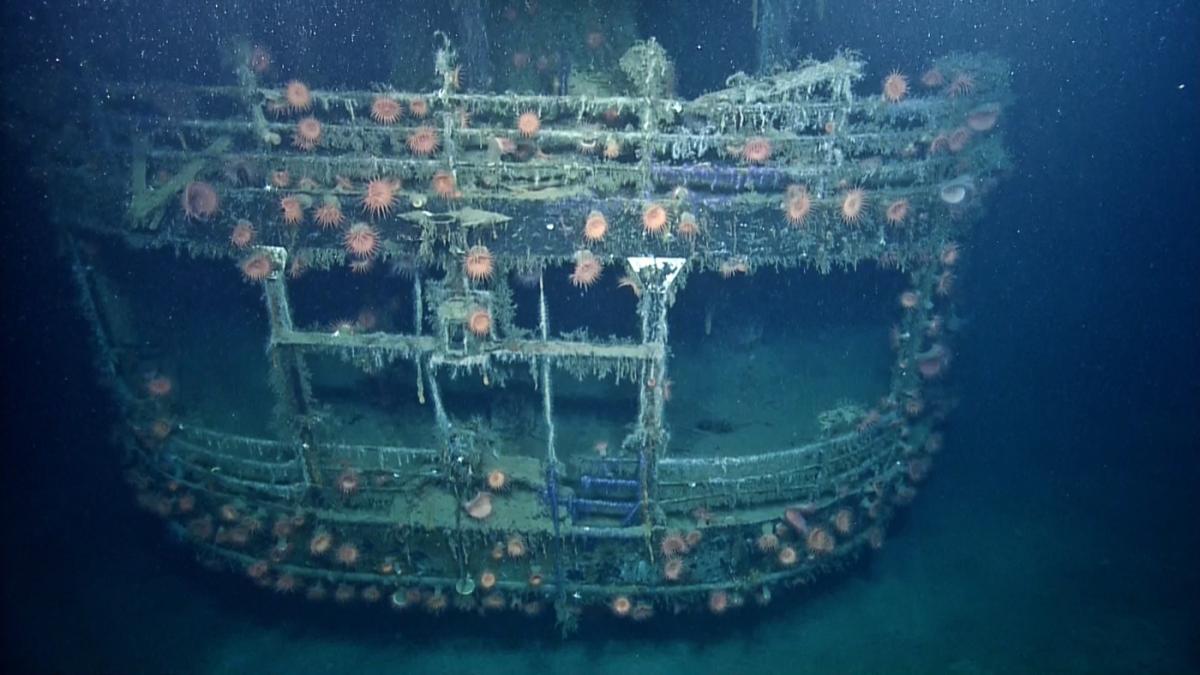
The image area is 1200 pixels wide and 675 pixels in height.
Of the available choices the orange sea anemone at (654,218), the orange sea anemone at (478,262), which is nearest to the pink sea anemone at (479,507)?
the orange sea anemone at (478,262)

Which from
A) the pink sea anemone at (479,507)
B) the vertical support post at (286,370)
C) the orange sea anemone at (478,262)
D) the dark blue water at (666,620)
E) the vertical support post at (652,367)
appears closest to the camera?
the orange sea anemone at (478,262)

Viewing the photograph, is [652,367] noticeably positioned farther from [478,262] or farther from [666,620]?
[666,620]

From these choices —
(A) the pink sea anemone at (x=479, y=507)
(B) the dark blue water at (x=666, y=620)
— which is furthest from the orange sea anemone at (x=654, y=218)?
(B) the dark blue water at (x=666, y=620)

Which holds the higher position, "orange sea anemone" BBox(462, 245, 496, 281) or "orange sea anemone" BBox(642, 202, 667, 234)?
"orange sea anemone" BBox(642, 202, 667, 234)

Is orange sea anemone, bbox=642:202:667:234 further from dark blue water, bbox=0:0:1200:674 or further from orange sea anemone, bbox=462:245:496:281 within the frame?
dark blue water, bbox=0:0:1200:674

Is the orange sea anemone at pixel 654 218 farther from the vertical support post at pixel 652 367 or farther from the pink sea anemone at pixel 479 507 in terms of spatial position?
the pink sea anemone at pixel 479 507

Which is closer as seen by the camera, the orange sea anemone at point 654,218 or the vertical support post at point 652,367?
the orange sea anemone at point 654,218

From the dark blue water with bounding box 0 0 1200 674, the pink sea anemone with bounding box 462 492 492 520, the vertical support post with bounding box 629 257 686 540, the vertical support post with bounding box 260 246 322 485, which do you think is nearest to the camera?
the vertical support post with bounding box 629 257 686 540

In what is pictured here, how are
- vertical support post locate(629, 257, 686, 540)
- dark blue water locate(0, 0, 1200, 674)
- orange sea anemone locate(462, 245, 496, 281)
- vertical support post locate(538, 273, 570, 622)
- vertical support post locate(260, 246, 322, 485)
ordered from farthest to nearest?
dark blue water locate(0, 0, 1200, 674)
vertical support post locate(538, 273, 570, 622)
vertical support post locate(260, 246, 322, 485)
vertical support post locate(629, 257, 686, 540)
orange sea anemone locate(462, 245, 496, 281)

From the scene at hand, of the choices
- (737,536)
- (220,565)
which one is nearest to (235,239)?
(220,565)

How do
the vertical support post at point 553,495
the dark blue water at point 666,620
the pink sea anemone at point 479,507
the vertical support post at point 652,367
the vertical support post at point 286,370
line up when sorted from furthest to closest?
the dark blue water at point 666,620 → the pink sea anemone at point 479,507 → the vertical support post at point 553,495 → the vertical support post at point 286,370 → the vertical support post at point 652,367

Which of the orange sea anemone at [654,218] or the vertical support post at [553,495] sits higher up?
the orange sea anemone at [654,218]

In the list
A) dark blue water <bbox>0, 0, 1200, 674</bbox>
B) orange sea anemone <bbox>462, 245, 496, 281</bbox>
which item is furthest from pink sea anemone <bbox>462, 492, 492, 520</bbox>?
orange sea anemone <bbox>462, 245, 496, 281</bbox>

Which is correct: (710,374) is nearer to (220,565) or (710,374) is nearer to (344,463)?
(344,463)
